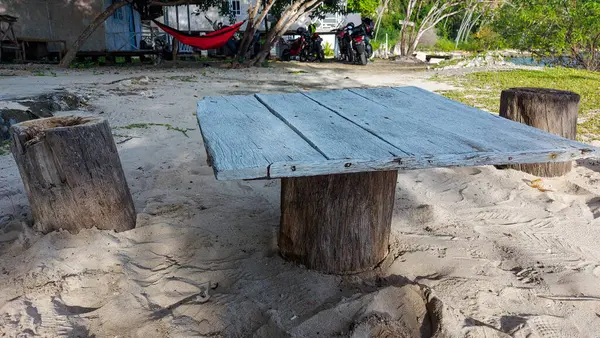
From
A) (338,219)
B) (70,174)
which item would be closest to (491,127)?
(338,219)

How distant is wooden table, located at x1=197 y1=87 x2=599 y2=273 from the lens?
1192 mm

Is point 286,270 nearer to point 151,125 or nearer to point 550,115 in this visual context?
point 550,115

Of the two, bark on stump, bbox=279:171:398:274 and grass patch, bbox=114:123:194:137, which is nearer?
bark on stump, bbox=279:171:398:274

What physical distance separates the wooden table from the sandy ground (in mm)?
171

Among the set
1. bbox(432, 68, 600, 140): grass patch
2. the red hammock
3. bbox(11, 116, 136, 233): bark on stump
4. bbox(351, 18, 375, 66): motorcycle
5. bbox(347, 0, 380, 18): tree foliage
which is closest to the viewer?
bbox(11, 116, 136, 233): bark on stump

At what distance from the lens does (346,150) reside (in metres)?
1.25

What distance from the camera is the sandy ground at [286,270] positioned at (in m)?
1.51

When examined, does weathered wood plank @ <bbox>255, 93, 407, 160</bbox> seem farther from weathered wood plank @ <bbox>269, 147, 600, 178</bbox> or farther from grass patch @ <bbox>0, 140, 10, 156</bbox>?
grass patch @ <bbox>0, 140, 10, 156</bbox>

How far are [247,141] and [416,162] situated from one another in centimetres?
48

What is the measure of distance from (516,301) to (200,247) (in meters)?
1.24

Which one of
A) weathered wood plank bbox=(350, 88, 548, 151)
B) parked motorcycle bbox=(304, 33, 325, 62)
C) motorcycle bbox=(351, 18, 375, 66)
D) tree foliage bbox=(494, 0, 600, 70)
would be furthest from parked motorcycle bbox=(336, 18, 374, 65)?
weathered wood plank bbox=(350, 88, 548, 151)

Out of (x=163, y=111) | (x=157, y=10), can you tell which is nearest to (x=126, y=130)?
(x=163, y=111)

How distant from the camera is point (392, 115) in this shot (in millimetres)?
1728

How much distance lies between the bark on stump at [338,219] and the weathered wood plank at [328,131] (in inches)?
8.3
